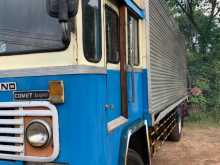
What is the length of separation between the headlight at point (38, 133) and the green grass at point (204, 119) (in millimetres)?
10777

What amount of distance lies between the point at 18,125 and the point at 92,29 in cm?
96

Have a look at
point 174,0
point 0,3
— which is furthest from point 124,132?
point 174,0

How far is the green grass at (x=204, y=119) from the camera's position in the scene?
13.2m

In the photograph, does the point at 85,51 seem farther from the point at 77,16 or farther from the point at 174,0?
the point at 174,0

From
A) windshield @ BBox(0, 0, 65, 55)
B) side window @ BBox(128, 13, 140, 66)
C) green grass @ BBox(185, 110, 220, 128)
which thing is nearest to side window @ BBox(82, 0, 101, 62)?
windshield @ BBox(0, 0, 65, 55)

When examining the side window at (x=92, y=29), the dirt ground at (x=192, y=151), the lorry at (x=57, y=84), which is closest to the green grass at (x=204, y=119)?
the dirt ground at (x=192, y=151)

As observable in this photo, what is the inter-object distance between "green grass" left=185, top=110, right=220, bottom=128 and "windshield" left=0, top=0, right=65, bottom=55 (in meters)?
10.8

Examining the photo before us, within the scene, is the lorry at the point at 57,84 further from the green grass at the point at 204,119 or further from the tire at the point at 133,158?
the green grass at the point at 204,119

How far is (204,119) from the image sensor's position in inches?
562

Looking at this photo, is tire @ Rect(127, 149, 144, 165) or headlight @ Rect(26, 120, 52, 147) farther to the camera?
tire @ Rect(127, 149, 144, 165)

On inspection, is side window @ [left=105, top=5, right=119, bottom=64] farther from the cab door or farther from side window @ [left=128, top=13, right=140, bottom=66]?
side window @ [left=128, top=13, right=140, bottom=66]

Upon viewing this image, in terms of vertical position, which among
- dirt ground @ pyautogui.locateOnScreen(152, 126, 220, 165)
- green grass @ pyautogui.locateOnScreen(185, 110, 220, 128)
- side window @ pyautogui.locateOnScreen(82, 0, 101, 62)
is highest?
side window @ pyautogui.locateOnScreen(82, 0, 101, 62)

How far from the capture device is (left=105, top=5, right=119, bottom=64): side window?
11.4ft

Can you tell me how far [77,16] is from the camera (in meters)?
2.81
